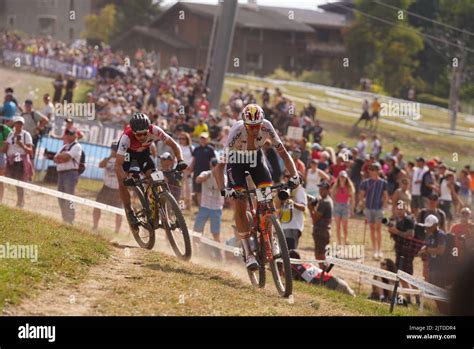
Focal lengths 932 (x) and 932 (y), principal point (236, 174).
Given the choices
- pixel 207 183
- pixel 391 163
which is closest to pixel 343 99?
pixel 391 163

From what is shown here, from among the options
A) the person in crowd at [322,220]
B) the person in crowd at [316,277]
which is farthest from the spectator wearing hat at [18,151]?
the person in crowd at [316,277]

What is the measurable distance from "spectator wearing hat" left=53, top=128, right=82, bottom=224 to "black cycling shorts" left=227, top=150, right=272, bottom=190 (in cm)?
626

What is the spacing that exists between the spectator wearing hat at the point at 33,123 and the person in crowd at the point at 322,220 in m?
7.23

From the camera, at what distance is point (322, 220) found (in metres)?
18.2

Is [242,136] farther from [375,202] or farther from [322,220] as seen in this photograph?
[375,202]

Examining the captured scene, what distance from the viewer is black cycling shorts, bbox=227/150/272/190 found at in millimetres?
12023

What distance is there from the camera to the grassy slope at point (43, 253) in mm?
10078

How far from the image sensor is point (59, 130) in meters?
26.0

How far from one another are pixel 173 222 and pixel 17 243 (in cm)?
215

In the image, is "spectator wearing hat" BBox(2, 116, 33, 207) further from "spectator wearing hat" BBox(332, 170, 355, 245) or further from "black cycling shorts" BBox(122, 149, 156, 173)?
"spectator wearing hat" BBox(332, 170, 355, 245)

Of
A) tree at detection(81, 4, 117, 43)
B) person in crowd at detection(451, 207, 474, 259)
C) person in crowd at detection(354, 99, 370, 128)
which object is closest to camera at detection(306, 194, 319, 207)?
A: person in crowd at detection(451, 207, 474, 259)

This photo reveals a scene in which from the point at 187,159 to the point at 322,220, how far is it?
509cm

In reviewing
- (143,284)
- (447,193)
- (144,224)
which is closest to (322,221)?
(144,224)
